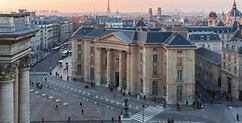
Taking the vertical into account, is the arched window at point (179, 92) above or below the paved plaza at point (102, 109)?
above

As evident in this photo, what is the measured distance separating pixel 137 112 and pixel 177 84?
422 inches

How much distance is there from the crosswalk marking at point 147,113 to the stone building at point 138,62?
515 cm

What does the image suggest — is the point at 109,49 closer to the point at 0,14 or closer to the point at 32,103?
the point at 32,103

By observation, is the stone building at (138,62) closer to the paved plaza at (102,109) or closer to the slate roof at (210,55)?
the paved plaza at (102,109)

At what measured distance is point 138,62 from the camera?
79.0m

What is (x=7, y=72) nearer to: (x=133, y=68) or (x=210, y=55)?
(x=133, y=68)

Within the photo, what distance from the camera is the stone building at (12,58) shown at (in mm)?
24922

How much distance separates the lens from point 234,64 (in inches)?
3019

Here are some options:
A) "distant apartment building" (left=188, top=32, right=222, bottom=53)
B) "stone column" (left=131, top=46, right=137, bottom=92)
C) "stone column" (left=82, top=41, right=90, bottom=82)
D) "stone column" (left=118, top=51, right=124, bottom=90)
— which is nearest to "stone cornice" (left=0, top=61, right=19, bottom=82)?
"stone column" (left=131, top=46, right=137, bottom=92)

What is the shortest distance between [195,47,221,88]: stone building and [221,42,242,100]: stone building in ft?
12.7

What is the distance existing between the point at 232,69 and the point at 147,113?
77.4 ft

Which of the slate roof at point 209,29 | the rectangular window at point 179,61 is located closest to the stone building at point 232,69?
the rectangular window at point 179,61

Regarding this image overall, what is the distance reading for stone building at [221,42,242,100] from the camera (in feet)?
245

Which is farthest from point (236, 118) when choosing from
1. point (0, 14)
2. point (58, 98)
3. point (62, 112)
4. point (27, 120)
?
point (0, 14)
